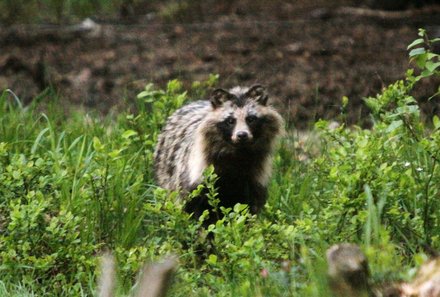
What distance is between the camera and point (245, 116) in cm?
713

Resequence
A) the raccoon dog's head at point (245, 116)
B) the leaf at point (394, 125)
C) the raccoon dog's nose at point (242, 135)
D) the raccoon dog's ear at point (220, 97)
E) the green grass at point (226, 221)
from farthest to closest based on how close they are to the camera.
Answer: the raccoon dog's ear at point (220, 97), the raccoon dog's head at point (245, 116), the raccoon dog's nose at point (242, 135), the leaf at point (394, 125), the green grass at point (226, 221)

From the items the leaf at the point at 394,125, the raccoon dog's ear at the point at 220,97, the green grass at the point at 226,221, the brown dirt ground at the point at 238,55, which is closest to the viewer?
the green grass at the point at 226,221

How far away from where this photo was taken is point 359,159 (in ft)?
19.2

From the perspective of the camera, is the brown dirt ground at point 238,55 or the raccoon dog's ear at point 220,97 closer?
the raccoon dog's ear at point 220,97

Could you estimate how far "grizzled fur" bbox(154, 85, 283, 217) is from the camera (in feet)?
23.5

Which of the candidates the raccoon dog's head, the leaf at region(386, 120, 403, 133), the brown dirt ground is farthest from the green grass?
the brown dirt ground

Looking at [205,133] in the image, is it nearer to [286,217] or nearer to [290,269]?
[286,217]

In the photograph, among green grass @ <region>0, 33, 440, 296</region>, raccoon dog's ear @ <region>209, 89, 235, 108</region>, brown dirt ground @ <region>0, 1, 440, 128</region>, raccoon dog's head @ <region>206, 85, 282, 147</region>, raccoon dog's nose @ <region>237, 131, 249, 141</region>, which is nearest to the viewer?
green grass @ <region>0, 33, 440, 296</region>

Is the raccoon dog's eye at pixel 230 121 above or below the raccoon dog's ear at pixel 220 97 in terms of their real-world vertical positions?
below

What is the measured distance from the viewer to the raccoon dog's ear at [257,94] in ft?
23.9

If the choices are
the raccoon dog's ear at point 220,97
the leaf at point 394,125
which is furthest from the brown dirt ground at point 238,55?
the leaf at point 394,125

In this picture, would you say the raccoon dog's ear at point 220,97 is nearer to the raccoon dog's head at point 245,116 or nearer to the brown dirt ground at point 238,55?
the raccoon dog's head at point 245,116

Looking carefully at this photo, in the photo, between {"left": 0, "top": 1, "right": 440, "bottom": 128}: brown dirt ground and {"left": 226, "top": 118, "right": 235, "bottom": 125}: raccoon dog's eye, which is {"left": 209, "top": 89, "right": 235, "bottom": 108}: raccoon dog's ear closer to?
{"left": 226, "top": 118, "right": 235, "bottom": 125}: raccoon dog's eye

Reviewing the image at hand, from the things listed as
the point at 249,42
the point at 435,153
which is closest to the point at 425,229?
the point at 435,153
